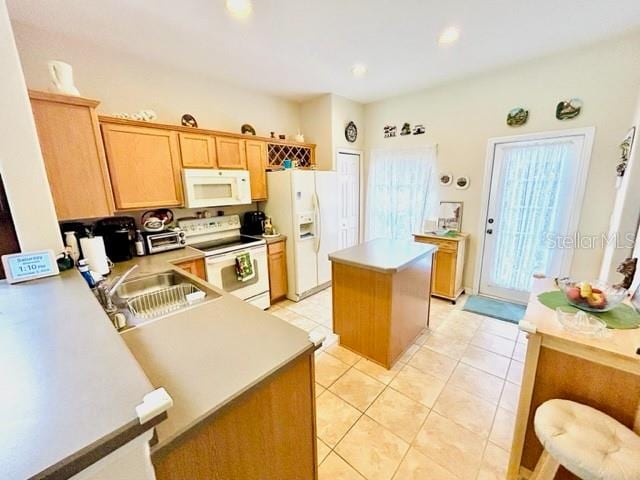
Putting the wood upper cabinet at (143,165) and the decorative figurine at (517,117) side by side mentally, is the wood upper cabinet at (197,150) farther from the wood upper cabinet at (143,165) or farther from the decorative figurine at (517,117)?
the decorative figurine at (517,117)

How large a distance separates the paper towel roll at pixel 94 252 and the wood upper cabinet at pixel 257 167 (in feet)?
5.62

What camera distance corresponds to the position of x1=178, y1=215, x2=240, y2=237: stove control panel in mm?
3010

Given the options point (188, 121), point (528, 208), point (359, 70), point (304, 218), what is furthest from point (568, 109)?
point (188, 121)

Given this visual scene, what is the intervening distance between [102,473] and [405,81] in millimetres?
3976

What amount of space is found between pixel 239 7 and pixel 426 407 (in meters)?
3.11

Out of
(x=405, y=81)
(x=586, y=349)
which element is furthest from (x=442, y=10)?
(x=586, y=349)

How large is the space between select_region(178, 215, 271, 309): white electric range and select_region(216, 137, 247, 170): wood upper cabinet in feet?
2.26

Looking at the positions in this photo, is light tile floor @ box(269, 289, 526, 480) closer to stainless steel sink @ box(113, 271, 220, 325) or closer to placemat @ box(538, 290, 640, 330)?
placemat @ box(538, 290, 640, 330)

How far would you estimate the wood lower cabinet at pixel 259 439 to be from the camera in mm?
729

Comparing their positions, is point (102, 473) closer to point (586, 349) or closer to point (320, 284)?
point (586, 349)

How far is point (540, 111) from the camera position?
284 cm

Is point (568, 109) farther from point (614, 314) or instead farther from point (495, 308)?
point (614, 314)

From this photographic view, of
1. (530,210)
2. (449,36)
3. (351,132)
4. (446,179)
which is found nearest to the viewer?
(449,36)

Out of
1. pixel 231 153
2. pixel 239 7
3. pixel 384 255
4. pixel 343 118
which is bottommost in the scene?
pixel 384 255
